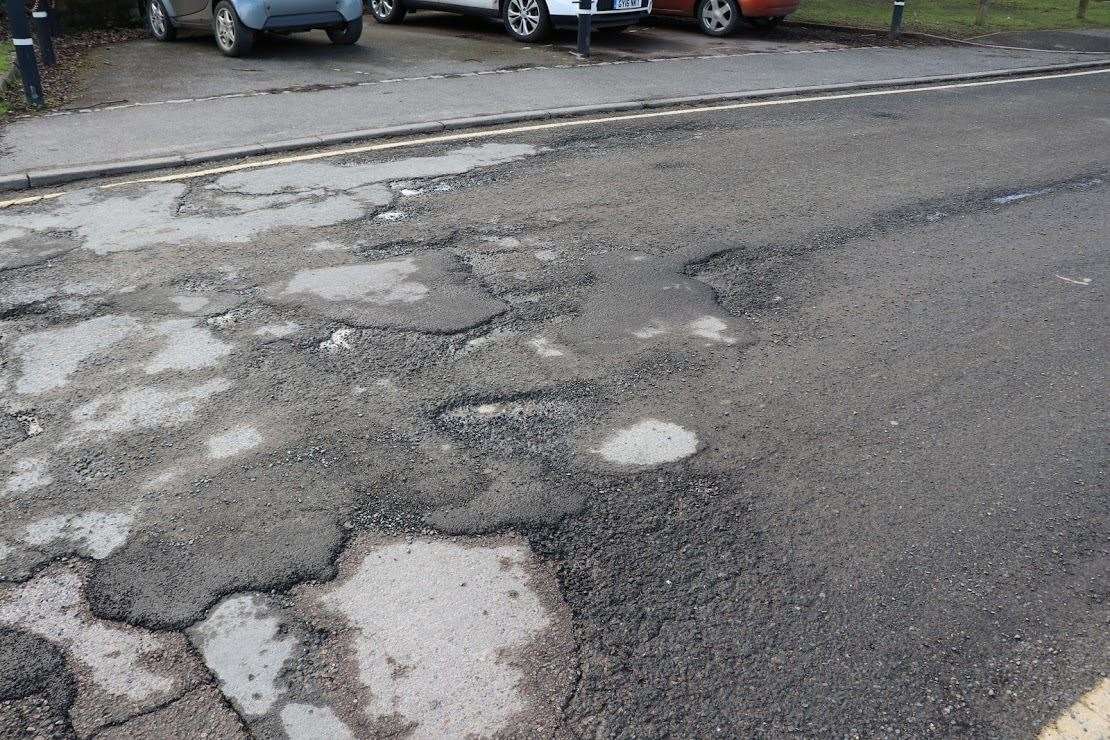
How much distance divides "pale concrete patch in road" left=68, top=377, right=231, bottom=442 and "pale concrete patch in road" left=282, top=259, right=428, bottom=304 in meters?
1.17

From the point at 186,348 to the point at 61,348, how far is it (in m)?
0.62

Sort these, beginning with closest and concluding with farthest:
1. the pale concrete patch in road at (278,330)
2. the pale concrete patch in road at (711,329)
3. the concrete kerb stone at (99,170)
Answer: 1. the pale concrete patch in road at (278,330)
2. the pale concrete patch in road at (711,329)
3. the concrete kerb stone at (99,170)

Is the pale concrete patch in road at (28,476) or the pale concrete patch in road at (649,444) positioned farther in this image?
the pale concrete patch in road at (649,444)

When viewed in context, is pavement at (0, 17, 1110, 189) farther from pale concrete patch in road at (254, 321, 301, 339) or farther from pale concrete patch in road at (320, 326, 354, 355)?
pale concrete patch in road at (320, 326, 354, 355)

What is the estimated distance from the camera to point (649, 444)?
4.26 m

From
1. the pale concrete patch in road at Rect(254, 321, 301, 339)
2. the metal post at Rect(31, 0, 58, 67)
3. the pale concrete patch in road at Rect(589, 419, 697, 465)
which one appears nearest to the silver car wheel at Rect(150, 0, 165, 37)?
the metal post at Rect(31, 0, 58, 67)

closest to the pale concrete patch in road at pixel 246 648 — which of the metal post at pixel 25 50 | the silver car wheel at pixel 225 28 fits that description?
the metal post at pixel 25 50

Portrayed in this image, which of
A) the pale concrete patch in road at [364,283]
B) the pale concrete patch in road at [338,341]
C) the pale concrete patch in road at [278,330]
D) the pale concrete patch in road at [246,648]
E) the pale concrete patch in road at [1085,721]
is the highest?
the pale concrete patch in road at [364,283]

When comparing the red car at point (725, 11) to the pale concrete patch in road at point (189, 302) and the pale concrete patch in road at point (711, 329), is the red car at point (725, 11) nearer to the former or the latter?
the pale concrete patch in road at point (711, 329)

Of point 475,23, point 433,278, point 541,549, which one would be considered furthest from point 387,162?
point 475,23

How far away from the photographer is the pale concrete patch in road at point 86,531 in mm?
3542

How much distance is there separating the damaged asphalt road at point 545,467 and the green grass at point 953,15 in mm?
13323

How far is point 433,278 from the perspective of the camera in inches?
233

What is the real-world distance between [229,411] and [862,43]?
49.4ft
